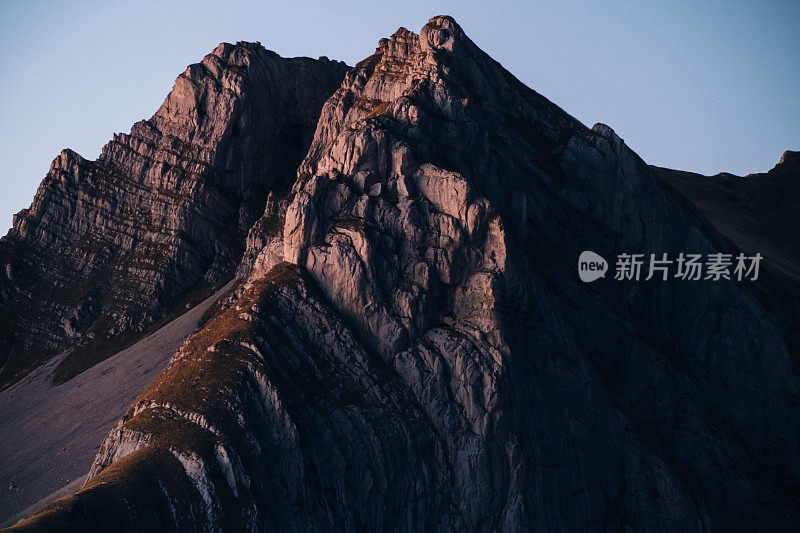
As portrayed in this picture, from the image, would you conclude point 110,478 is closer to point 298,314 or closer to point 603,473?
point 298,314

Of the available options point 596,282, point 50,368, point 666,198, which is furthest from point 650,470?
point 50,368

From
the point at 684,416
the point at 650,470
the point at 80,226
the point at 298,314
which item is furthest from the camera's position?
the point at 80,226

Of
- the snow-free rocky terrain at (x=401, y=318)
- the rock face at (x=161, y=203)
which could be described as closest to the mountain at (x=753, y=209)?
the snow-free rocky terrain at (x=401, y=318)

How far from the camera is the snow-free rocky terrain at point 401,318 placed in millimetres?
65500

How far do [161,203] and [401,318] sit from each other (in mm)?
61043

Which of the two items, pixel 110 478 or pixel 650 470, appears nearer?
pixel 110 478

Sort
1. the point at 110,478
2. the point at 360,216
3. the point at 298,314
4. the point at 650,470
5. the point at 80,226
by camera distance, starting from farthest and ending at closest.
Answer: the point at 80,226 < the point at 650,470 < the point at 360,216 < the point at 298,314 < the point at 110,478

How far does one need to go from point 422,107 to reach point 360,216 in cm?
1614

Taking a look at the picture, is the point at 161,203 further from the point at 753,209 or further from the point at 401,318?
the point at 753,209

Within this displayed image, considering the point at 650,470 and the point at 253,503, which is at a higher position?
the point at 650,470

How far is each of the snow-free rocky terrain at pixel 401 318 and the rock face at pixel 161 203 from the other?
350 mm

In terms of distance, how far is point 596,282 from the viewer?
99812mm

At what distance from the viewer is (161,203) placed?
127562mm

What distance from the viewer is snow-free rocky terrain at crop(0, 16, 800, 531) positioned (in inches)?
2579
